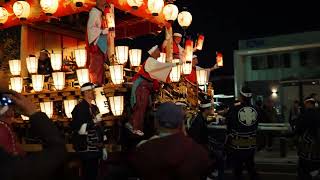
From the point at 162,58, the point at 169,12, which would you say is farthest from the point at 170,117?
the point at 169,12

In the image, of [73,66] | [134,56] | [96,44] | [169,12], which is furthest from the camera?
[169,12]

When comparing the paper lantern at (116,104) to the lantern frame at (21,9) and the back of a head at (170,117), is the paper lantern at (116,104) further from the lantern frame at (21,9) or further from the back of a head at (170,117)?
the back of a head at (170,117)

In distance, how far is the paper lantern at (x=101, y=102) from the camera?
439 inches

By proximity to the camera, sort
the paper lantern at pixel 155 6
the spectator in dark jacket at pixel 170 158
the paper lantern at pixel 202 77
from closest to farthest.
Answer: the spectator in dark jacket at pixel 170 158 → the paper lantern at pixel 155 6 → the paper lantern at pixel 202 77

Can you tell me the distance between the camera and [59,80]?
11.8 meters

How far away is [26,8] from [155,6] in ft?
12.2

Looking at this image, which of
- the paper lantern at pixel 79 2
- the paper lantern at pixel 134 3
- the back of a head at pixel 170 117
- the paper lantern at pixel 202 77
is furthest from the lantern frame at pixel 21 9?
the back of a head at pixel 170 117

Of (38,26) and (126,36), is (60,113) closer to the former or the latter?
(38,26)

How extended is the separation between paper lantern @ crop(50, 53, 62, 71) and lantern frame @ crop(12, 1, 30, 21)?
1501 mm

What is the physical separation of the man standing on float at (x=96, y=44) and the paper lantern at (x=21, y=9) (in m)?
2.41

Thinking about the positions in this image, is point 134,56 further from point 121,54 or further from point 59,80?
point 59,80

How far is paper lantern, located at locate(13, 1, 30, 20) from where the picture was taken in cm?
1259

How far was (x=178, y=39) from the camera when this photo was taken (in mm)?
14898

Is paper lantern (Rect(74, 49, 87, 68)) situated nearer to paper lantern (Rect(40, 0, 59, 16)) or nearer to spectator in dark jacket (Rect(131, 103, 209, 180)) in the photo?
paper lantern (Rect(40, 0, 59, 16))
